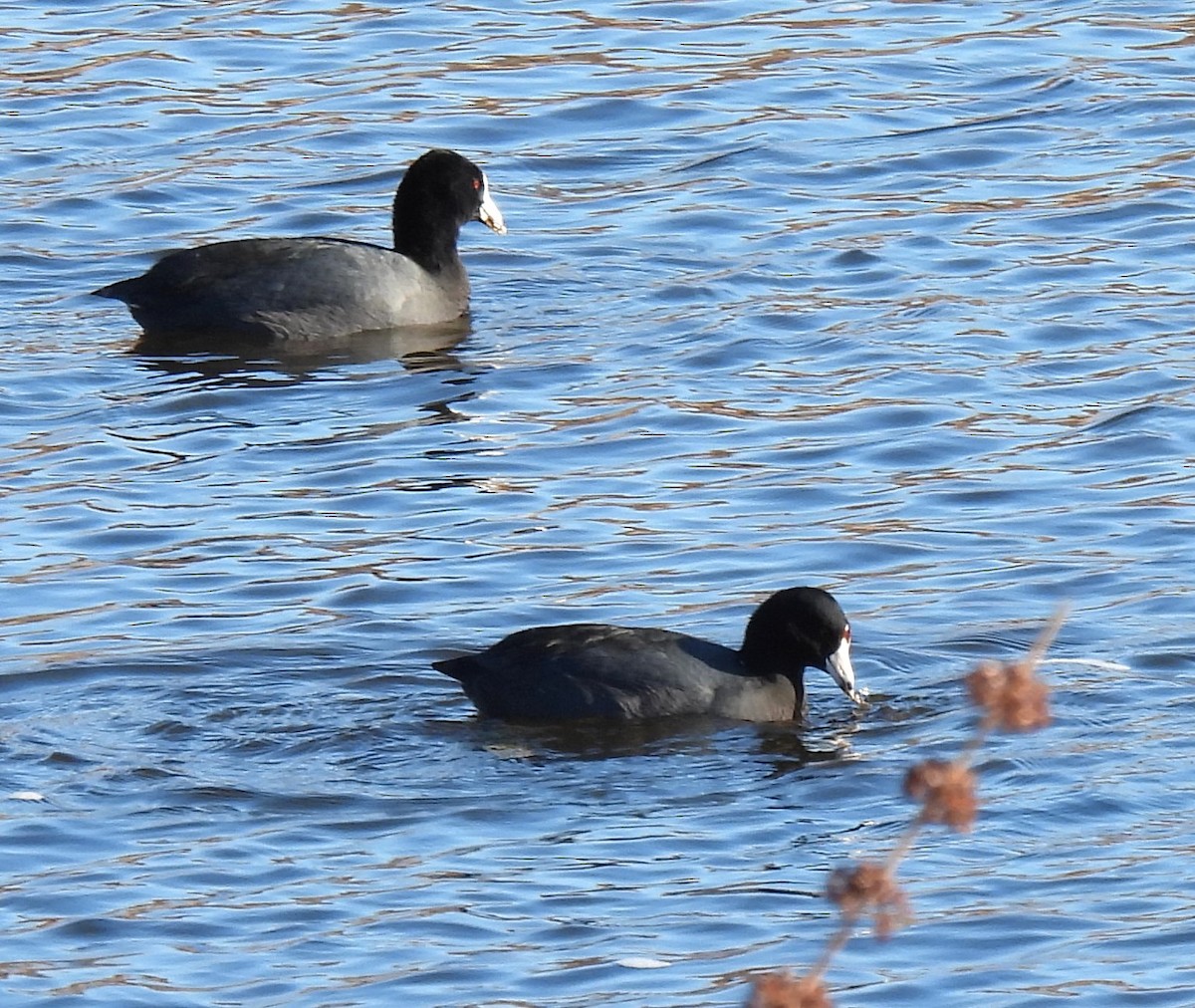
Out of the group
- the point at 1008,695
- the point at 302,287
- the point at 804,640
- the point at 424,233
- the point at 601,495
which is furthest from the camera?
the point at 424,233

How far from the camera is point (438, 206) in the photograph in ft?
47.5

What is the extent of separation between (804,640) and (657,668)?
1.58 ft

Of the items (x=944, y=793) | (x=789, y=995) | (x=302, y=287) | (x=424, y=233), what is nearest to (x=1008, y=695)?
(x=944, y=793)

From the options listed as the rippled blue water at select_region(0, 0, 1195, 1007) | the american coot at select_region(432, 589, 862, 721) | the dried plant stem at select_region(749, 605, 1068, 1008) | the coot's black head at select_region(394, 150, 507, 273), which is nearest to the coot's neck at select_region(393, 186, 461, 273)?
the coot's black head at select_region(394, 150, 507, 273)

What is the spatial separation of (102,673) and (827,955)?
20.5 feet

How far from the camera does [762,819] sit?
7.90 metres

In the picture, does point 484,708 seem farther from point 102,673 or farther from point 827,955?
point 827,955

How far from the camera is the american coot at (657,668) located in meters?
8.56

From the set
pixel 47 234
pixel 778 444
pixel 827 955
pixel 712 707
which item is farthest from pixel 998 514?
pixel 827 955

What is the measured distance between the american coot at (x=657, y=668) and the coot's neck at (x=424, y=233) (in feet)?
18.8

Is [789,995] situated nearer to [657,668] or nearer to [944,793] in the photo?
[944,793]

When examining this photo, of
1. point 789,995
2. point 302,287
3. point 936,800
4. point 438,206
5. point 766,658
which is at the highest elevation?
point 936,800

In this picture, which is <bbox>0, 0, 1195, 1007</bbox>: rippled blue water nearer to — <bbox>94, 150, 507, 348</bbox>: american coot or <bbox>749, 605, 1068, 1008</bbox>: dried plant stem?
<bbox>94, 150, 507, 348</bbox>: american coot

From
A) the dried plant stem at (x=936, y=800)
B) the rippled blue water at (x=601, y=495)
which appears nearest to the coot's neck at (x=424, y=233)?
the rippled blue water at (x=601, y=495)
